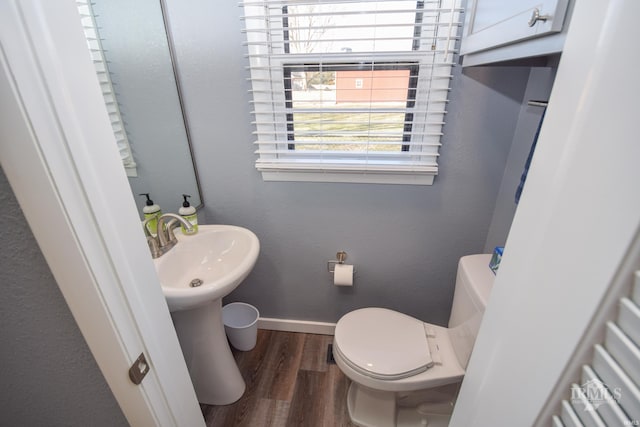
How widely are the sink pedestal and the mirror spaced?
0.52 metres

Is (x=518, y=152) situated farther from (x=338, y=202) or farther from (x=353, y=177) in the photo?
(x=338, y=202)

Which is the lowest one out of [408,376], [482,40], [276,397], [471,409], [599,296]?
[276,397]

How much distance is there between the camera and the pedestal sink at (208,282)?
1153mm

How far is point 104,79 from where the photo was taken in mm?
1010

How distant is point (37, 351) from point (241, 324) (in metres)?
1.20

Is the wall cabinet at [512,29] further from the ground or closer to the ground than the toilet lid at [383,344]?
further from the ground

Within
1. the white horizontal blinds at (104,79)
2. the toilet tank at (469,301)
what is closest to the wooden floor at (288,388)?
the toilet tank at (469,301)

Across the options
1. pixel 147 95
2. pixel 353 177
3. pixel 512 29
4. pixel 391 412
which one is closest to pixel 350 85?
pixel 353 177

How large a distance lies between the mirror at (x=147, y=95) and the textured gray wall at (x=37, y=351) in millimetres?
699

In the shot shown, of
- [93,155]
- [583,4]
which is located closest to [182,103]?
[93,155]

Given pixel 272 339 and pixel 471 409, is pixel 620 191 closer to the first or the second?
pixel 471 409

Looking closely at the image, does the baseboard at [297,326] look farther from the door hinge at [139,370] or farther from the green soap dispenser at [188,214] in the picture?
the door hinge at [139,370]

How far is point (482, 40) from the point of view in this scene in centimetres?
84

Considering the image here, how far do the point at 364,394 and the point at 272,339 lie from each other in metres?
0.68
